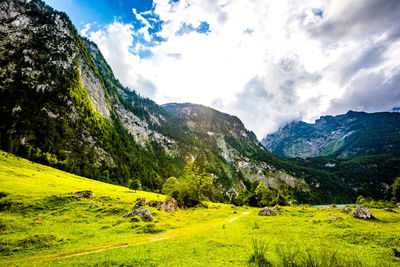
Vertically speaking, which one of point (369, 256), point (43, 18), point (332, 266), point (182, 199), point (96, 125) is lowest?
point (182, 199)

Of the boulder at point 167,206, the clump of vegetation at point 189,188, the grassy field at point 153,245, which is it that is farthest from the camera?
the clump of vegetation at point 189,188

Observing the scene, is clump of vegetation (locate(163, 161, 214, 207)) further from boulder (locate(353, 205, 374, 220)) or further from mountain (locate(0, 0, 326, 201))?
mountain (locate(0, 0, 326, 201))

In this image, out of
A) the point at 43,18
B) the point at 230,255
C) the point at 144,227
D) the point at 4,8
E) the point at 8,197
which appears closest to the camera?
the point at 230,255

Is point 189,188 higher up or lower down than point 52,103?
lower down

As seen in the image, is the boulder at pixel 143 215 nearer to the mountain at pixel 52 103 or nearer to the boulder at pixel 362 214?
the boulder at pixel 362 214

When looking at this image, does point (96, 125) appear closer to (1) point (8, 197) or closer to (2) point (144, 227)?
(1) point (8, 197)

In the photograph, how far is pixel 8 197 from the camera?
102ft

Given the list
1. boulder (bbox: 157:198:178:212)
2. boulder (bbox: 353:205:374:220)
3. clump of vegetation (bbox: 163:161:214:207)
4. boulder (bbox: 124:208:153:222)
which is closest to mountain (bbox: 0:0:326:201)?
clump of vegetation (bbox: 163:161:214:207)

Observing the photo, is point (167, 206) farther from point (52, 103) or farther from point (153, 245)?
point (52, 103)

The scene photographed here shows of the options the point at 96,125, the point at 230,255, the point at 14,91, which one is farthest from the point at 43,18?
the point at 230,255

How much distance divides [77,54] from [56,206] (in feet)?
671

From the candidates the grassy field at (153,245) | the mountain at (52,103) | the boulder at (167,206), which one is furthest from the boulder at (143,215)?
the mountain at (52,103)

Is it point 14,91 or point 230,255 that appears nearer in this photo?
point 230,255

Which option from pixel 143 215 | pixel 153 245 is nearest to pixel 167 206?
pixel 143 215
